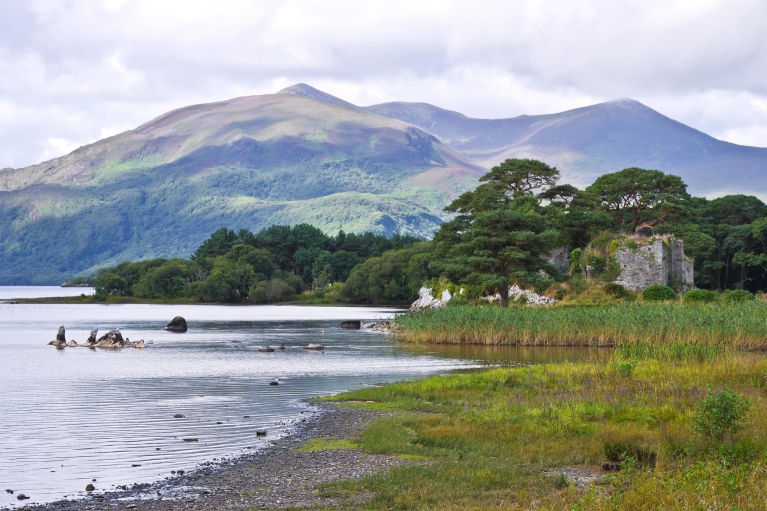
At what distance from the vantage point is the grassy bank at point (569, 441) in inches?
548

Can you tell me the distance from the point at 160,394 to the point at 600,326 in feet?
99.5

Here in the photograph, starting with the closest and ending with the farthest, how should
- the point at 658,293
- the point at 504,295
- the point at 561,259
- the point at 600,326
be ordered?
the point at 600,326
the point at 658,293
the point at 504,295
the point at 561,259

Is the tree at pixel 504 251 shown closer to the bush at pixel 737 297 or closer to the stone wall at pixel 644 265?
the stone wall at pixel 644 265

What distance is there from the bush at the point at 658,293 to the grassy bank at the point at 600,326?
14.2 metres

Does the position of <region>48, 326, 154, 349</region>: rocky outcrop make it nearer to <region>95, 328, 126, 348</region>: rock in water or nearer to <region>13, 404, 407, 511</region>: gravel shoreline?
<region>95, 328, 126, 348</region>: rock in water

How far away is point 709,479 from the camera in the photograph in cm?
1418

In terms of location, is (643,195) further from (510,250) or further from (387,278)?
(387,278)

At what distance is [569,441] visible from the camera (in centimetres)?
1950

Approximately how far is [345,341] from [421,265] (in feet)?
257

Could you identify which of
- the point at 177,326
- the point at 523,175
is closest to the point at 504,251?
the point at 523,175

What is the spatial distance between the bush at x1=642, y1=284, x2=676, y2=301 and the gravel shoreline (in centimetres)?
5636

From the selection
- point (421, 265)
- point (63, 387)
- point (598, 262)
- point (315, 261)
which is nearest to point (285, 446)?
point (63, 387)

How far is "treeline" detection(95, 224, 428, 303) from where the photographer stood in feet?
528

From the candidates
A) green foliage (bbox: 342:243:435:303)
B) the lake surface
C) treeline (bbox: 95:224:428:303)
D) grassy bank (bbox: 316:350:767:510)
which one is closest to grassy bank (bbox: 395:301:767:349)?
the lake surface
